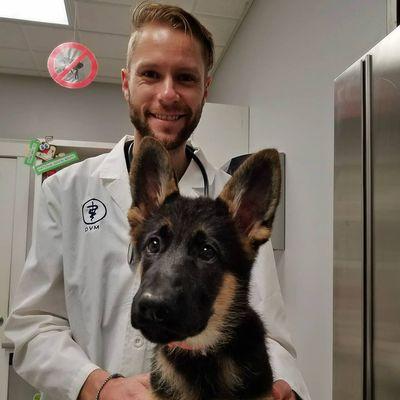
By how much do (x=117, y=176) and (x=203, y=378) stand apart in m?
0.46

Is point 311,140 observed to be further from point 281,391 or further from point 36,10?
point 36,10

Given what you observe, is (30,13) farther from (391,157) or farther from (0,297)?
(391,157)

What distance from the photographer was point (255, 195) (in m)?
0.60

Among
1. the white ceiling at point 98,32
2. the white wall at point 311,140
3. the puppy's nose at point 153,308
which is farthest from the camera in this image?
the white ceiling at point 98,32

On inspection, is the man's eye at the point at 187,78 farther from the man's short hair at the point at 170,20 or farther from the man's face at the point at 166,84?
the man's short hair at the point at 170,20

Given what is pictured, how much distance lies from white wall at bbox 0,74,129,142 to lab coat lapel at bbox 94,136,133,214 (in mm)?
3718

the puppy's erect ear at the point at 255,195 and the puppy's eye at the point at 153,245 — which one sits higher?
the puppy's erect ear at the point at 255,195

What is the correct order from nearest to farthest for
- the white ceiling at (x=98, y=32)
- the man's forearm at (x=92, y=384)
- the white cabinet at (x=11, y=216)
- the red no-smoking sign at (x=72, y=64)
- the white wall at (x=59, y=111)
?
the man's forearm at (x=92, y=384) → the red no-smoking sign at (x=72, y=64) → the white ceiling at (x=98, y=32) → the white cabinet at (x=11, y=216) → the white wall at (x=59, y=111)

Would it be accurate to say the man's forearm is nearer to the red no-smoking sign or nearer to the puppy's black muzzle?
the puppy's black muzzle

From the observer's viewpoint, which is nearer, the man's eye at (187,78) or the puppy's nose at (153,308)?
the puppy's nose at (153,308)

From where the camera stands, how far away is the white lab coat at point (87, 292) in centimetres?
86

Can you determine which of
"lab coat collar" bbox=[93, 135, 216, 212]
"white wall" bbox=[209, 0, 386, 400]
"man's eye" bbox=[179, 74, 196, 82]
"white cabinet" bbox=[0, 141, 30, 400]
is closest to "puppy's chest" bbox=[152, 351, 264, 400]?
"lab coat collar" bbox=[93, 135, 216, 212]

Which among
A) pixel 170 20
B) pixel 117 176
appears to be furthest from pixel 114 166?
pixel 170 20

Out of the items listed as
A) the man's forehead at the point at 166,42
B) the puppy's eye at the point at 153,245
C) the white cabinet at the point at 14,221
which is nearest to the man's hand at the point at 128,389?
the puppy's eye at the point at 153,245
